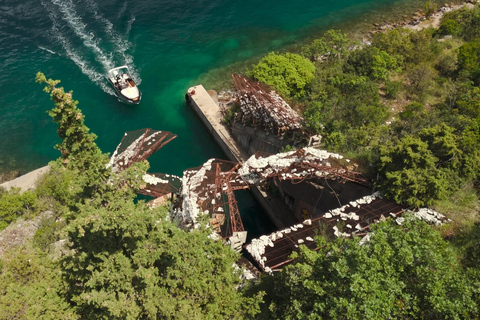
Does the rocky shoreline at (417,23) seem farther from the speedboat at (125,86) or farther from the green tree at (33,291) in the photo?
the green tree at (33,291)

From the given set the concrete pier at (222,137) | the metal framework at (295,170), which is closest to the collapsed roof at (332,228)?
the metal framework at (295,170)

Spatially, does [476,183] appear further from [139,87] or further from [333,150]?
[139,87]

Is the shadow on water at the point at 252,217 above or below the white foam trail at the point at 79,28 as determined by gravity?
below

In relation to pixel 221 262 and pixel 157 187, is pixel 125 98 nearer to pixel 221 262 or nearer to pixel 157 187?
pixel 157 187

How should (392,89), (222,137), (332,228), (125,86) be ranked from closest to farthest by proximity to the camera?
1. (332,228)
2. (392,89)
3. (222,137)
4. (125,86)

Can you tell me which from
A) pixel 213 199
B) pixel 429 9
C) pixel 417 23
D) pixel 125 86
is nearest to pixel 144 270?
pixel 213 199

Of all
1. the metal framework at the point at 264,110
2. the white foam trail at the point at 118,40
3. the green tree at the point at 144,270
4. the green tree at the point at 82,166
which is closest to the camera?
the green tree at the point at 144,270
